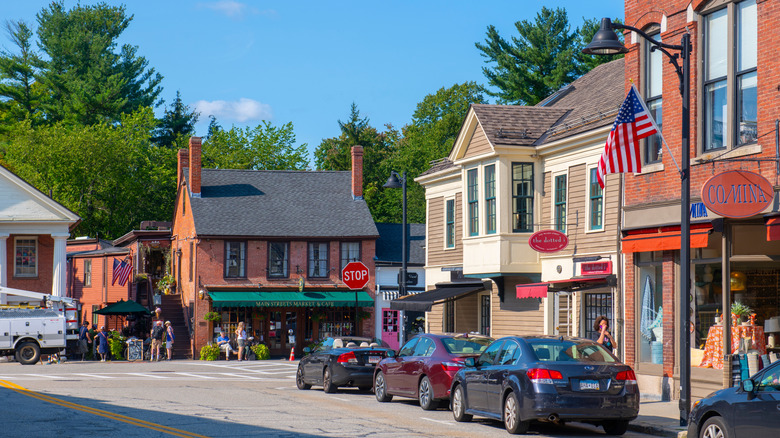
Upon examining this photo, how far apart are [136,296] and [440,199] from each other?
27.2 metres

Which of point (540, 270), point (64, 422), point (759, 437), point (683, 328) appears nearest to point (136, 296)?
point (540, 270)

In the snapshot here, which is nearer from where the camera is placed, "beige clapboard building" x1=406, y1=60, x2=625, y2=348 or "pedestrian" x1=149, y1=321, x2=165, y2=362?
"beige clapboard building" x1=406, y1=60, x2=625, y2=348

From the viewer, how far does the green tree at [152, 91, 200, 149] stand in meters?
80.6

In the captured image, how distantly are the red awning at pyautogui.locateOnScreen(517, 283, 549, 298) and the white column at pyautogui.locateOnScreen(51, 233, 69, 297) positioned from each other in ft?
→ 87.5

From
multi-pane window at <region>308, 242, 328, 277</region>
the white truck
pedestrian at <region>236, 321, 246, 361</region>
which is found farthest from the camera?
multi-pane window at <region>308, 242, 328, 277</region>

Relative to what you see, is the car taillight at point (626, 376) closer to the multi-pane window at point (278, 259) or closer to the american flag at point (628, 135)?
the american flag at point (628, 135)

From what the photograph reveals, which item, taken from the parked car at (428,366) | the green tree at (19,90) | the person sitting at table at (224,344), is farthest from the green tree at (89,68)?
the parked car at (428,366)

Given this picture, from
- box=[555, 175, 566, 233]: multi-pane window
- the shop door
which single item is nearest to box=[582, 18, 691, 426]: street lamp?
box=[555, 175, 566, 233]: multi-pane window

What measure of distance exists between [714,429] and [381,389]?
10.2m

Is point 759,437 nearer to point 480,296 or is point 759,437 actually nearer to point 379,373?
point 379,373

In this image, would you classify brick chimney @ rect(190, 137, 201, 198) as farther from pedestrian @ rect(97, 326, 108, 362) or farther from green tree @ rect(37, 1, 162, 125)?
green tree @ rect(37, 1, 162, 125)

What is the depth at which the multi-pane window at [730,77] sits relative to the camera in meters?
17.7

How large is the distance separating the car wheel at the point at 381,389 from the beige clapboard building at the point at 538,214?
231 inches

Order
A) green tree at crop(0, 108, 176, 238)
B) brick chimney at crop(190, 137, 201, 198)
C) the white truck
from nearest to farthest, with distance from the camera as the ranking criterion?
the white truck, brick chimney at crop(190, 137, 201, 198), green tree at crop(0, 108, 176, 238)
